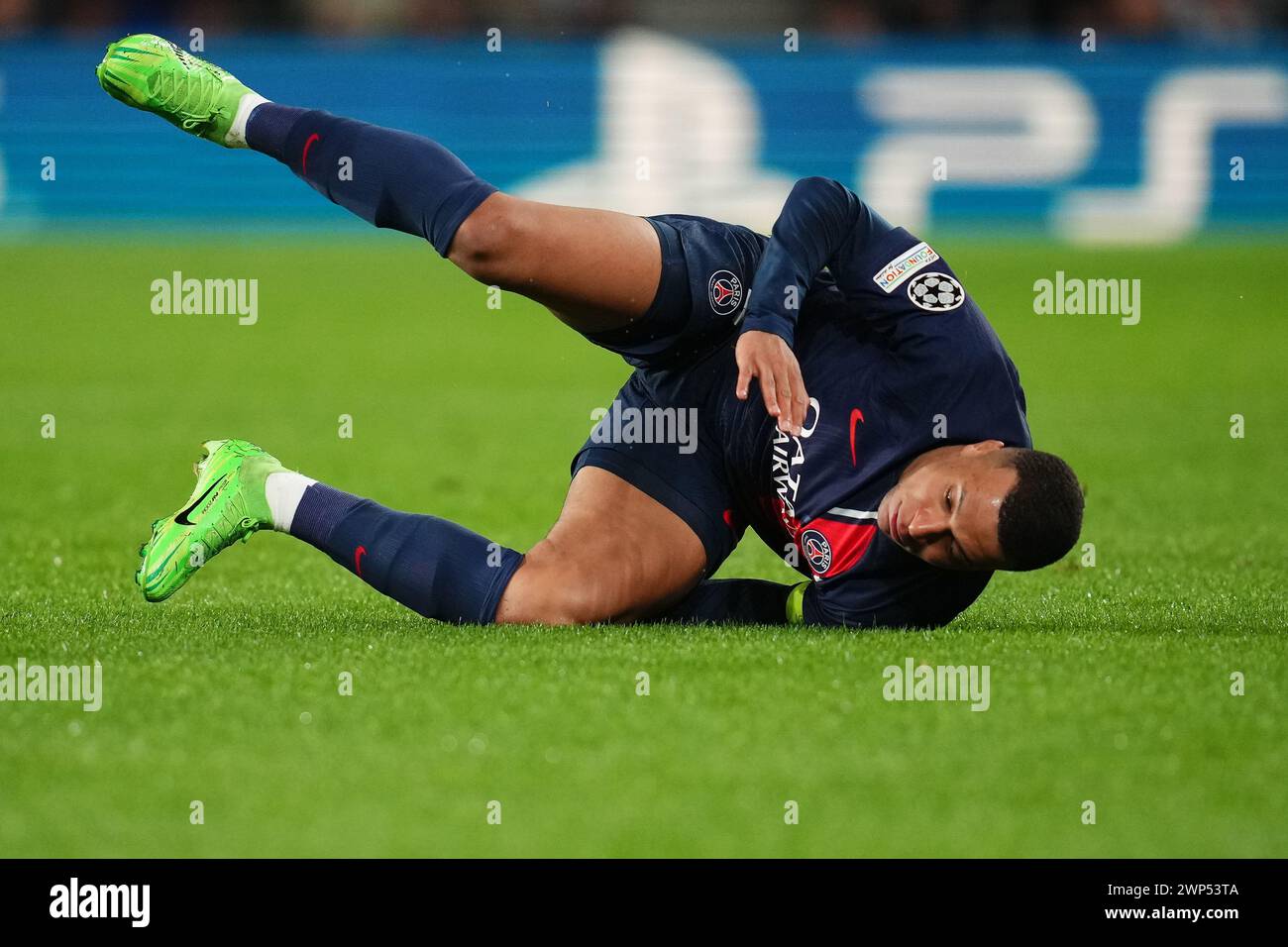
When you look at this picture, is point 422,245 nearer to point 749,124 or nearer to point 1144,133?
point 749,124

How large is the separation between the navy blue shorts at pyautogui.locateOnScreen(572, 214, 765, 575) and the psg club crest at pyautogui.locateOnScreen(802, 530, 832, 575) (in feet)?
0.90

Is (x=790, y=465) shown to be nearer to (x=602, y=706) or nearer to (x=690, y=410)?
(x=690, y=410)

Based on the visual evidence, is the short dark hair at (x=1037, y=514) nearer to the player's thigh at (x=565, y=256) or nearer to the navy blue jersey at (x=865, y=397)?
the navy blue jersey at (x=865, y=397)

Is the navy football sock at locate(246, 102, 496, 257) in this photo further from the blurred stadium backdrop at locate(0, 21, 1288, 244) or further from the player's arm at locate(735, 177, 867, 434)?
the blurred stadium backdrop at locate(0, 21, 1288, 244)

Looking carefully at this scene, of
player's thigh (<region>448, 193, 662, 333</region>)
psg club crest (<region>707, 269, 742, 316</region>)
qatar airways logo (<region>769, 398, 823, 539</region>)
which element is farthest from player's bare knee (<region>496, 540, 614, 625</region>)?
psg club crest (<region>707, 269, 742, 316</region>)

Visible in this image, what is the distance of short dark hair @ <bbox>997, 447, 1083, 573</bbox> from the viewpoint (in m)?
3.45

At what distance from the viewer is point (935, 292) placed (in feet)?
12.9

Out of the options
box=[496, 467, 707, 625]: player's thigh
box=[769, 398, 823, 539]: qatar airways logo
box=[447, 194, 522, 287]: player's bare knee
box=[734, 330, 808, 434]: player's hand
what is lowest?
box=[496, 467, 707, 625]: player's thigh

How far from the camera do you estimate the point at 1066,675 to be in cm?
353

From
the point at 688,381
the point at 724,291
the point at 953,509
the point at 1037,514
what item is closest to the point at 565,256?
the point at 724,291

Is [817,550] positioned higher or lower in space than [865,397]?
lower

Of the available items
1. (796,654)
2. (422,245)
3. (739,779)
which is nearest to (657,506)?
(796,654)

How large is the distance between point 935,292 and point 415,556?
4.59 feet

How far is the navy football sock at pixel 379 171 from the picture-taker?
3.73m
